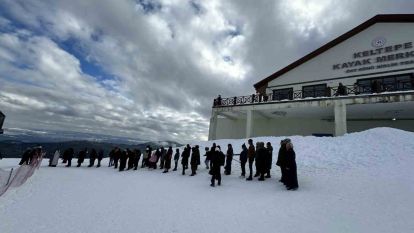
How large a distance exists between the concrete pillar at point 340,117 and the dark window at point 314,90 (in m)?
3.85

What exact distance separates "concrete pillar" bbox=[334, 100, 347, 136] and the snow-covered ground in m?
6.08

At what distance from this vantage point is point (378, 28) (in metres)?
20.9

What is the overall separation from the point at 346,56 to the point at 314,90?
386cm

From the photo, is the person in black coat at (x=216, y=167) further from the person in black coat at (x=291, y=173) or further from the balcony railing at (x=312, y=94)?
the balcony railing at (x=312, y=94)

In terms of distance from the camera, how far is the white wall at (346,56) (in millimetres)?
19578

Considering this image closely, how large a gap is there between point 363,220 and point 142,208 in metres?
5.15

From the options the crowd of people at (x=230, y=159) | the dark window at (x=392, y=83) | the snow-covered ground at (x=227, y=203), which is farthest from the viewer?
the dark window at (x=392, y=83)

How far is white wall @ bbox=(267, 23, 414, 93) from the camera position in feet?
64.2

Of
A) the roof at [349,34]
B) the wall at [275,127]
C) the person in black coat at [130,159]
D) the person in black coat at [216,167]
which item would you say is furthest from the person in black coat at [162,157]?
the roof at [349,34]

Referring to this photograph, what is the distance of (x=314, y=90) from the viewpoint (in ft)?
76.1

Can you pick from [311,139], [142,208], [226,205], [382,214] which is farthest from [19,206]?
[311,139]

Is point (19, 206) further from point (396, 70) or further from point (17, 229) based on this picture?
point (396, 70)

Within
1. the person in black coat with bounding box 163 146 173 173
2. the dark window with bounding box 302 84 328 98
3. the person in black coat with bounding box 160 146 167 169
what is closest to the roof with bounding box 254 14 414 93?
the dark window with bounding box 302 84 328 98

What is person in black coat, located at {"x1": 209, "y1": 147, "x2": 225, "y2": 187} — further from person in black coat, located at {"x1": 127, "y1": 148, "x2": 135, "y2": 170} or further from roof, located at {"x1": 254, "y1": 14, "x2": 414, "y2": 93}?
roof, located at {"x1": 254, "y1": 14, "x2": 414, "y2": 93}
